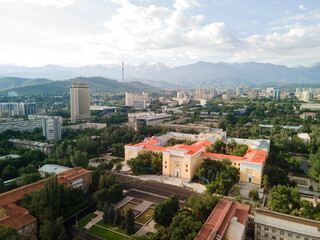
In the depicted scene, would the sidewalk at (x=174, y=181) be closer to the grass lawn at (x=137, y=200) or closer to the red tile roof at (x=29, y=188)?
the grass lawn at (x=137, y=200)

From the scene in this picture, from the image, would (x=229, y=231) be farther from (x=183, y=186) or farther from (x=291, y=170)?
(x=291, y=170)

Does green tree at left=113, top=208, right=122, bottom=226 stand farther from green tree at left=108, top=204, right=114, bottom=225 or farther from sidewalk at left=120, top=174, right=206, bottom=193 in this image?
sidewalk at left=120, top=174, right=206, bottom=193

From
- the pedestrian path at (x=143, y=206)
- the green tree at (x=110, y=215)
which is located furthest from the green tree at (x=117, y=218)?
the pedestrian path at (x=143, y=206)

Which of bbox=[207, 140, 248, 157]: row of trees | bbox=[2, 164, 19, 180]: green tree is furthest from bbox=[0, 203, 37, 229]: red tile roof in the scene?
bbox=[207, 140, 248, 157]: row of trees

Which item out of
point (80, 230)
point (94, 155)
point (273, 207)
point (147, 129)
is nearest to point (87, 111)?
point (147, 129)

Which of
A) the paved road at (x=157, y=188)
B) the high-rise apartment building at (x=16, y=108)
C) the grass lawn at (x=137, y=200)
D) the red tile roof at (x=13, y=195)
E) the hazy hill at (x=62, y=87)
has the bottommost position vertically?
the grass lawn at (x=137, y=200)

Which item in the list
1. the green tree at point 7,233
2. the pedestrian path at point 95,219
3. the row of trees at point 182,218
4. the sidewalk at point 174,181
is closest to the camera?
the green tree at point 7,233
